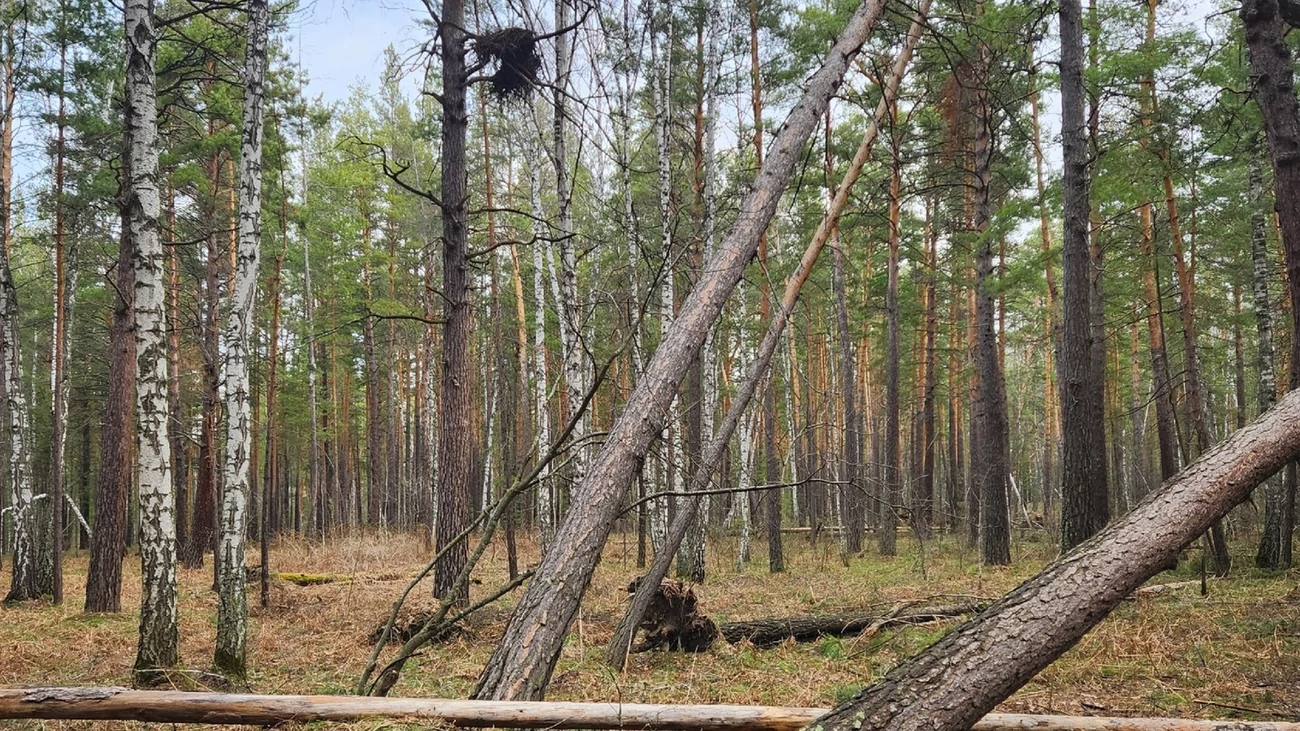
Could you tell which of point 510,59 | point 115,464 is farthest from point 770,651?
point 115,464

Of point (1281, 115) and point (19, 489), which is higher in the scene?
point (1281, 115)

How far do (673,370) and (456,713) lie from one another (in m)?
2.03

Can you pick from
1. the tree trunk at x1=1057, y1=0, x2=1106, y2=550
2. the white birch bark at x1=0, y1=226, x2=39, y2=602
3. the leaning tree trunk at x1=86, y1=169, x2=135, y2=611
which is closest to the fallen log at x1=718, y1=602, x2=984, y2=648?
the tree trunk at x1=1057, y1=0, x2=1106, y2=550

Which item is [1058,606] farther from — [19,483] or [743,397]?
[19,483]

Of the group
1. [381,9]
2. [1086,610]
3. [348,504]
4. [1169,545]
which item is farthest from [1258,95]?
[348,504]

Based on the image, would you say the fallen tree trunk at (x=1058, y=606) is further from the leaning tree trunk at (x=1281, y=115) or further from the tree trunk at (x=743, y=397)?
the leaning tree trunk at (x=1281, y=115)

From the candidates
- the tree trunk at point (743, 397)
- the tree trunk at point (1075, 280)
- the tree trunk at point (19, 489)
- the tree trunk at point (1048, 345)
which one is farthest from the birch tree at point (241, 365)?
the tree trunk at point (1048, 345)

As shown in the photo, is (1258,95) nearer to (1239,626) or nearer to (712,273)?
(1239,626)

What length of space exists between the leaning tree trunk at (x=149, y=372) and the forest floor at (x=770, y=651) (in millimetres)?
840

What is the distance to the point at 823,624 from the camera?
23.9ft

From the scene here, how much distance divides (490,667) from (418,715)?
0.38 metres

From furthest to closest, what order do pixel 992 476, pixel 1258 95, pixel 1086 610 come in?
pixel 992 476 < pixel 1258 95 < pixel 1086 610

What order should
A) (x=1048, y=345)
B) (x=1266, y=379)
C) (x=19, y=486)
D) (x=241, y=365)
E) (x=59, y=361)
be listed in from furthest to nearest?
(x=1048, y=345) < (x=59, y=361) < (x=1266, y=379) < (x=19, y=486) < (x=241, y=365)

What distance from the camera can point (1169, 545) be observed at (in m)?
3.00
